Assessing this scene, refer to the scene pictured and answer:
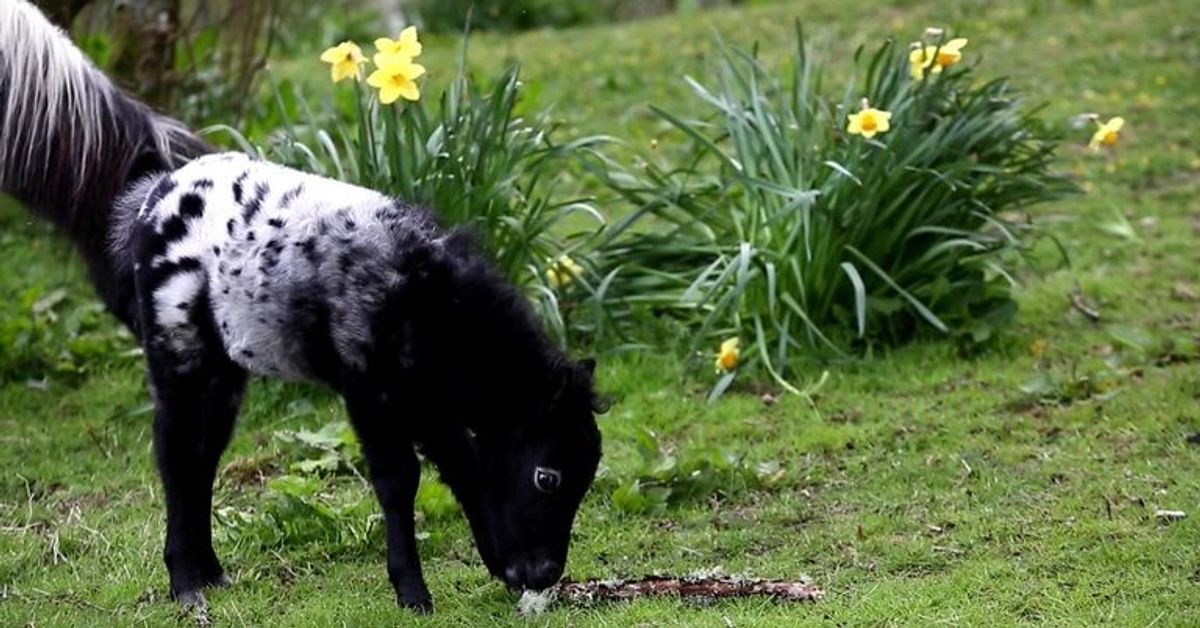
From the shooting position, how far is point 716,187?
24.4 ft

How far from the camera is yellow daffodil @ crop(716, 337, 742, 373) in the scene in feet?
21.6

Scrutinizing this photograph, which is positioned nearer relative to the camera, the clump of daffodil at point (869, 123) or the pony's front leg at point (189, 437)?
the pony's front leg at point (189, 437)

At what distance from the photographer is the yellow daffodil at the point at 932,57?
6.92 m

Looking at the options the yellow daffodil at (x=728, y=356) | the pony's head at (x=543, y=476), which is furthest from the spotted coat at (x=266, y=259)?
the yellow daffodil at (x=728, y=356)

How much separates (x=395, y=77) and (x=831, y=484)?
2006mm

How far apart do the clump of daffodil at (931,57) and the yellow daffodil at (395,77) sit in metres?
2.14

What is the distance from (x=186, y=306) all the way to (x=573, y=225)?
4.10 m

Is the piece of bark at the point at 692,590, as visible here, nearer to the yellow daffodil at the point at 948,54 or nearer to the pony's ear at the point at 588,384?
the pony's ear at the point at 588,384

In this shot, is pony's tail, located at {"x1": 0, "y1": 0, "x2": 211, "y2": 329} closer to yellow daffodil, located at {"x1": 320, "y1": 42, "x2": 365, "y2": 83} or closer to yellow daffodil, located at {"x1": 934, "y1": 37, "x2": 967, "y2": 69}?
yellow daffodil, located at {"x1": 320, "y1": 42, "x2": 365, "y2": 83}

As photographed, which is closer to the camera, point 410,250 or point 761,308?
point 410,250

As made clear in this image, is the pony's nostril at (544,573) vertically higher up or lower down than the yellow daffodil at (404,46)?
lower down

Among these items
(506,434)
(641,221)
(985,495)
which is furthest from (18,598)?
(641,221)

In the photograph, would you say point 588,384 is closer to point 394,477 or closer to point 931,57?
point 394,477

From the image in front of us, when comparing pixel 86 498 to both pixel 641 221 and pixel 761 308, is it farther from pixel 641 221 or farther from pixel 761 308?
pixel 641 221
